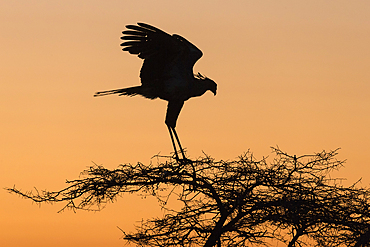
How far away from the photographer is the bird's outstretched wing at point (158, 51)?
30.2 ft

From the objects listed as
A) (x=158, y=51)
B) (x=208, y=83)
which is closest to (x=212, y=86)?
(x=208, y=83)

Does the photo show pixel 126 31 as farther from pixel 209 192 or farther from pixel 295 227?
pixel 295 227

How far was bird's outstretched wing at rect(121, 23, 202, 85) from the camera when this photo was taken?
9211 millimetres

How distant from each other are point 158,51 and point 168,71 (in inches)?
15.3

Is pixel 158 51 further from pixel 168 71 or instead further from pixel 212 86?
pixel 212 86

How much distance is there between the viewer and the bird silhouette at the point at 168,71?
9289 mm

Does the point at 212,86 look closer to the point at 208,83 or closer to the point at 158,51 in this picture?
the point at 208,83

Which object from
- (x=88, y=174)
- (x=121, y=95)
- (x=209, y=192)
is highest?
(x=121, y=95)

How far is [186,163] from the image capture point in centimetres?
757

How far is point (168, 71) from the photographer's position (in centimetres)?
955

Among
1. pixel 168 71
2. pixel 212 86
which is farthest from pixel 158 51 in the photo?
pixel 212 86

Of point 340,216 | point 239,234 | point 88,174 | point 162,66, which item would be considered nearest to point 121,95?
point 162,66

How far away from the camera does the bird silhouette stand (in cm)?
929

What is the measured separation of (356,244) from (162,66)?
418cm
